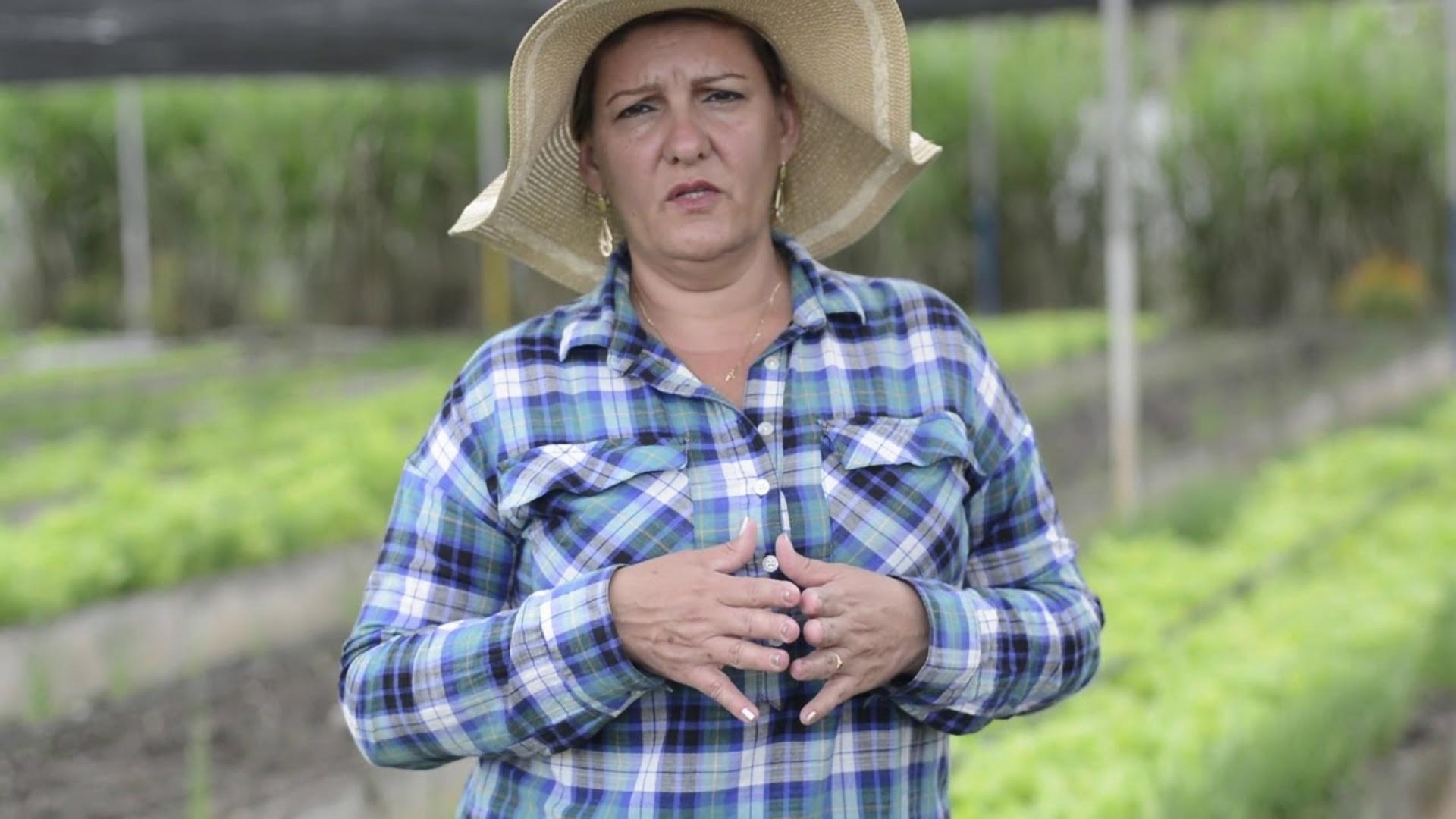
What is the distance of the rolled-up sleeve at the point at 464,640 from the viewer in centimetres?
144

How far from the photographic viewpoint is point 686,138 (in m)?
1.56

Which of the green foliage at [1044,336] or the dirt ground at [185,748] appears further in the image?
the green foliage at [1044,336]

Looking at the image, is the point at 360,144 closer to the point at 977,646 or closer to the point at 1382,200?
the point at 1382,200

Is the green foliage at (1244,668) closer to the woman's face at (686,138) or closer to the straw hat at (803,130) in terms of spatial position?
the straw hat at (803,130)

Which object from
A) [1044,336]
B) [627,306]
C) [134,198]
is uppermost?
[627,306]

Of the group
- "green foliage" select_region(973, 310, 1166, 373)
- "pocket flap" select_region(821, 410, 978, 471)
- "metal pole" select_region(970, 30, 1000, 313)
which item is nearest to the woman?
"pocket flap" select_region(821, 410, 978, 471)

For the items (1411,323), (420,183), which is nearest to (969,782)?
(1411,323)

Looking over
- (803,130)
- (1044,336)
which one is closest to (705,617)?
(803,130)

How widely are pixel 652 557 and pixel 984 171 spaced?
11402 mm

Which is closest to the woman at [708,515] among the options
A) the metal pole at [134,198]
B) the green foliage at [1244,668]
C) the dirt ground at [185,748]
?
the green foliage at [1244,668]

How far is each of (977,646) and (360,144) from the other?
12995 mm

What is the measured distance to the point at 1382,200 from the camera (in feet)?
45.4

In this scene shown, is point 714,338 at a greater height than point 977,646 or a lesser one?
greater

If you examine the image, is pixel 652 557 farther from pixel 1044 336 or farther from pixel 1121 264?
pixel 1044 336
